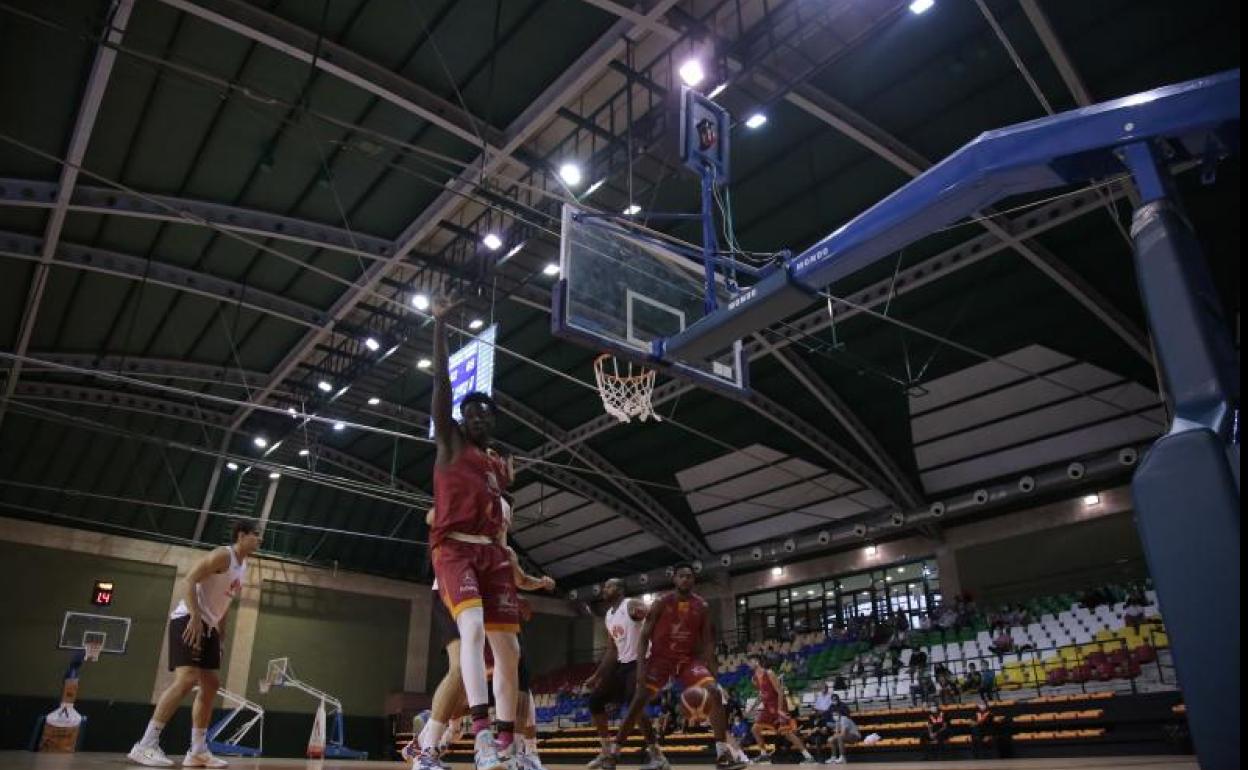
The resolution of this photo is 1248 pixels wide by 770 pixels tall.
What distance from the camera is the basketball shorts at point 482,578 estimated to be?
172 inches

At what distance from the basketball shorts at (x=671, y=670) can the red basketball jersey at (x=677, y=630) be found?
Result: 5 cm

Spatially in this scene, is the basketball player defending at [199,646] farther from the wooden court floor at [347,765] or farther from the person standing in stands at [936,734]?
the person standing in stands at [936,734]

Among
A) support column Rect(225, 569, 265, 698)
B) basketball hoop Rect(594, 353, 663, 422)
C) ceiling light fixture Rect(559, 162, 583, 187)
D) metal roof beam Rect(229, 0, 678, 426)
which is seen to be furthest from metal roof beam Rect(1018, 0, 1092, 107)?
support column Rect(225, 569, 265, 698)

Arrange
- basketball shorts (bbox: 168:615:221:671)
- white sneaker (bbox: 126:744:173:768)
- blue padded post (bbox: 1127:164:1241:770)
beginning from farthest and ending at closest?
basketball shorts (bbox: 168:615:221:671) < white sneaker (bbox: 126:744:173:768) < blue padded post (bbox: 1127:164:1241:770)

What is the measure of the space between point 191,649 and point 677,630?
161 inches

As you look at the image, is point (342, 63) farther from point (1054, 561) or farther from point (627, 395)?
point (1054, 561)

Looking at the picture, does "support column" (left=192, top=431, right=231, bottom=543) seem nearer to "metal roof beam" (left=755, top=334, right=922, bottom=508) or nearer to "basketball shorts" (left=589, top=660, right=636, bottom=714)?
"metal roof beam" (left=755, top=334, right=922, bottom=508)

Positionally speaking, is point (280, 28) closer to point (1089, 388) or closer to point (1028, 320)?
point (1028, 320)

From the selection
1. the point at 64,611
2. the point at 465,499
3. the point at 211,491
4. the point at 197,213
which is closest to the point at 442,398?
the point at 465,499

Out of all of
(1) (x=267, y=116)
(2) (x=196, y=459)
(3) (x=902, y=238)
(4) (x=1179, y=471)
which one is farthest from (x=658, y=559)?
(4) (x=1179, y=471)

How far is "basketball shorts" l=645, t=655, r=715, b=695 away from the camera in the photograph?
7.65m

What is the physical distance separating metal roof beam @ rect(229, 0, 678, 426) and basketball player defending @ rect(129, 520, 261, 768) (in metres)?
7.89

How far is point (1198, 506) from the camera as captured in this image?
2.31 meters

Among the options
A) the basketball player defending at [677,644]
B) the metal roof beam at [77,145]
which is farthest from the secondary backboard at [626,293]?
the metal roof beam at [77,145]
